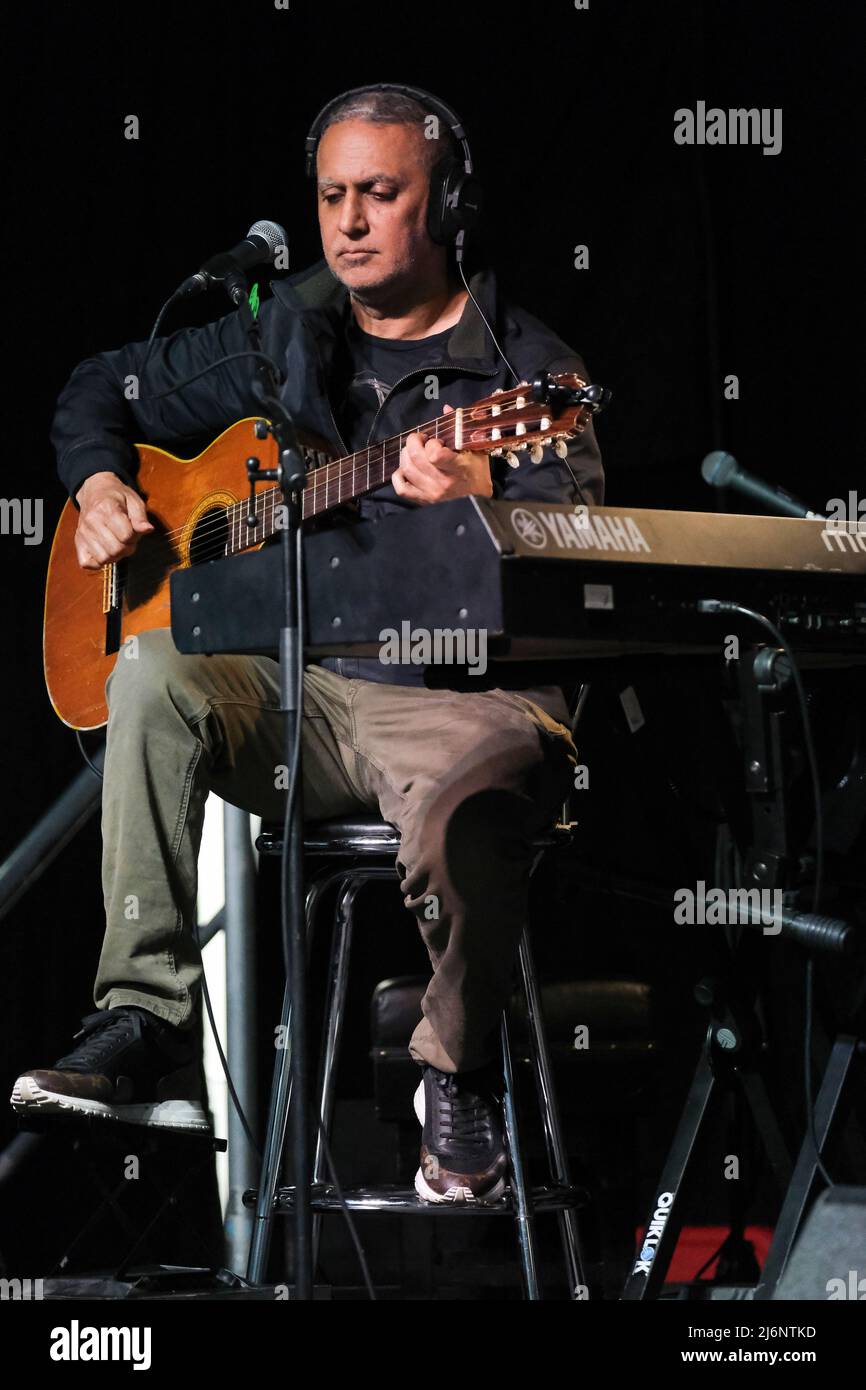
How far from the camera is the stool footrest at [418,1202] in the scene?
2020 mm

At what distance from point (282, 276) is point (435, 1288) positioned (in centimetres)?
188

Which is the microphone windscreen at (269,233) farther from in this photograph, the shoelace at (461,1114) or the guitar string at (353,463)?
the shoelace at (461,1114)

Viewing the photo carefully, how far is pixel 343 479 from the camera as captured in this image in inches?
87.4

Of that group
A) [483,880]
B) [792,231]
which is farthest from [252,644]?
[792,231]

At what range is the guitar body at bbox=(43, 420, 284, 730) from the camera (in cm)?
262

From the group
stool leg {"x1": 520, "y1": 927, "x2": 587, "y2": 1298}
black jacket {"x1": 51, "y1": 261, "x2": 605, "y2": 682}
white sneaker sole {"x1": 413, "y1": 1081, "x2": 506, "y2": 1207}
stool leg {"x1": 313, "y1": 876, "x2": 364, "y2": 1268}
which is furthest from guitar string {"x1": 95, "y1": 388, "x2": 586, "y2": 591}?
white sneaker sole {"x1": 413, "y1": 1081, "x2": 506, "y2": 1207}

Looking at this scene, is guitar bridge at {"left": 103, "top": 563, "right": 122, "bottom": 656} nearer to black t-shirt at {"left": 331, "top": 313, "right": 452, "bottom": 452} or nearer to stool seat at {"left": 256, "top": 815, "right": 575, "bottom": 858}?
black t-shirt at {"left": 331, "top": 313, "right": 452, "bottom": 452}

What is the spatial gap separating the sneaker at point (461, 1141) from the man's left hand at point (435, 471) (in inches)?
29.0

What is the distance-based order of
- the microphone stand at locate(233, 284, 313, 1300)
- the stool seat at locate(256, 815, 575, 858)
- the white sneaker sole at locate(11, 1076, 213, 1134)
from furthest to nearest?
the stool seat at locate(256, 815, 575, 858) < the white sneaker sole at locate(11, 1076, 213, 1134) < the microphone stand at locate(233, 284, 313, 1300)

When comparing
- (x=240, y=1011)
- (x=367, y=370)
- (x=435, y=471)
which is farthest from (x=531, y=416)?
(x=240, y=1011)

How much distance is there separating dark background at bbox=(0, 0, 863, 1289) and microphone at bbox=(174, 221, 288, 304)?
976mm

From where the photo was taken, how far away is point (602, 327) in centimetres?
310

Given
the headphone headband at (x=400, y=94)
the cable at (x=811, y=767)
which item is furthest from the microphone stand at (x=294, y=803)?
the headphone headband at (x=400, y=94)

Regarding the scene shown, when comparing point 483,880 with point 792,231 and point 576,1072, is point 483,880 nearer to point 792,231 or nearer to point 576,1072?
point 576,1072
